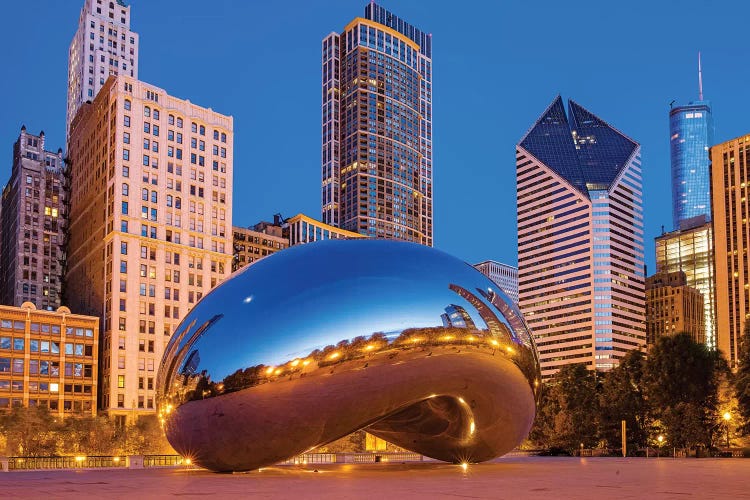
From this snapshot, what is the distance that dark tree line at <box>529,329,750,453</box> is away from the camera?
4866 cm

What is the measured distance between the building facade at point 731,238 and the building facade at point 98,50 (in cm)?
10931

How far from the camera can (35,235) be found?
13450 cm

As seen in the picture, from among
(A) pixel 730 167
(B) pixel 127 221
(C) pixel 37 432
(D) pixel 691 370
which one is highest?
(A) pixel 730 167

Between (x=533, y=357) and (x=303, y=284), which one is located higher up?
(x=303, y=284)

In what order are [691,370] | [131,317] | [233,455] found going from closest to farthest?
[233,455], [691,370], [131,317]

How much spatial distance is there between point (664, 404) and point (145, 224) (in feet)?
223

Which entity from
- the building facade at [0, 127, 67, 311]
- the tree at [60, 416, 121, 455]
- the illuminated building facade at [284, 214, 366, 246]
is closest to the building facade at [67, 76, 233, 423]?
the building facade at [0, 127, 67, 311]

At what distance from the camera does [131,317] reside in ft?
320

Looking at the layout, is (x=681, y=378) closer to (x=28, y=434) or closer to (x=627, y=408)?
(x=627, y=408)

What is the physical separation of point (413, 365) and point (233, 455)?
154 inches

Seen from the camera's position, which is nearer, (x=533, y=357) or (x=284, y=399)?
(x=284, y=399)

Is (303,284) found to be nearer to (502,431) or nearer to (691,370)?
(502,431)

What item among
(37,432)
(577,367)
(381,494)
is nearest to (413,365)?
(381,494)

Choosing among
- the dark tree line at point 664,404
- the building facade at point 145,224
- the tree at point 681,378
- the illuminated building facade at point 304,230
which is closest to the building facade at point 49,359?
the building facade at point 145,224
